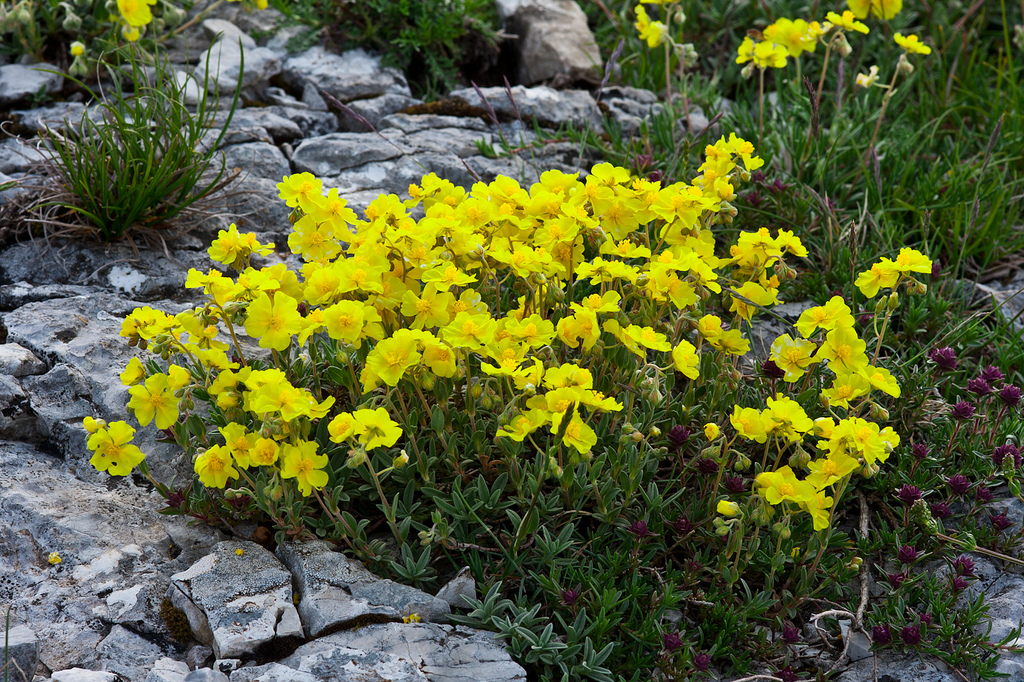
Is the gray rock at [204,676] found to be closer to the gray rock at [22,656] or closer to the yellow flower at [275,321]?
the gray rock at [22,656]

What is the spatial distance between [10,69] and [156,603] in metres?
3.69

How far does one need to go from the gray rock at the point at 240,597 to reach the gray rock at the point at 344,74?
10.8 ft

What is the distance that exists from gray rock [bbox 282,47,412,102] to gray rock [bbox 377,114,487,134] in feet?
1.18

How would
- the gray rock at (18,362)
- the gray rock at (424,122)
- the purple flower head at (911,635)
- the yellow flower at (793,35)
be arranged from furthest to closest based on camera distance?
the gray rock at (424,122) → the yellow flower at (793,35) → the gray rock at (18,362) → the purple flower head at (911,635)

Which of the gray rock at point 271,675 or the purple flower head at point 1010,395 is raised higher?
the purple flower head at point 1010,395

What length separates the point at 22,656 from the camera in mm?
2150

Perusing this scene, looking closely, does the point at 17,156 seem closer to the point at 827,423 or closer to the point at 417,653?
the point at 417,653

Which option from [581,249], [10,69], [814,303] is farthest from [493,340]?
[10,69]

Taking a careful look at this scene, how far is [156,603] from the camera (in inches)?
94.3

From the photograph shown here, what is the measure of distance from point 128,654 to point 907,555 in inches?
94.8

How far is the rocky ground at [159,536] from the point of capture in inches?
89.0

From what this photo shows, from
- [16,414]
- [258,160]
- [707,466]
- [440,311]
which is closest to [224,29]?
[258,160]

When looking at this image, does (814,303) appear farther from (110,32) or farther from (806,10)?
(110,32)

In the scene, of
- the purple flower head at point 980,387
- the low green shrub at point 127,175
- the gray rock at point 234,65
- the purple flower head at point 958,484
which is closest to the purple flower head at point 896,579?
the purple flower head at point 958,484
